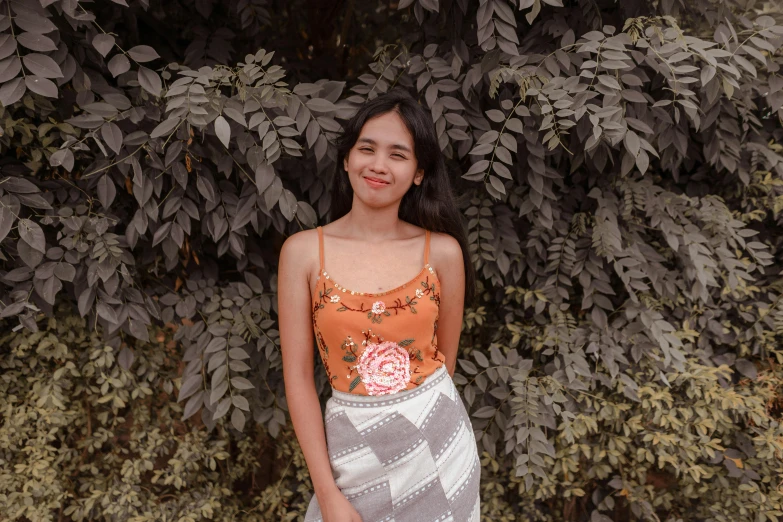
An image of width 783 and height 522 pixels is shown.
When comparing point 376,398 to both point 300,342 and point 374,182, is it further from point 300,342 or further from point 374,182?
point 374,182

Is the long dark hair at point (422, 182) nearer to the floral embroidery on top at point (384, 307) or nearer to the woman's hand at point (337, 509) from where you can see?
the floral embroidery on top at point (384, 307)

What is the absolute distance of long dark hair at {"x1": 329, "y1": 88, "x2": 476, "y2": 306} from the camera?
5.46ft

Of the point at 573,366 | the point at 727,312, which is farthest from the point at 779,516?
the point at 573,366

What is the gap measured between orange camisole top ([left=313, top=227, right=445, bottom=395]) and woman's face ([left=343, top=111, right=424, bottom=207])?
19cm

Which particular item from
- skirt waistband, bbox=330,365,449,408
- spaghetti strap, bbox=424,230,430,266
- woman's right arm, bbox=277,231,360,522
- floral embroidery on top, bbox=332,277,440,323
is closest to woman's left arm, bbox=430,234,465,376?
spaghetti strap, bbox=424,230,430,266

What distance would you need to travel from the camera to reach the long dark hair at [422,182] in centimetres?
166

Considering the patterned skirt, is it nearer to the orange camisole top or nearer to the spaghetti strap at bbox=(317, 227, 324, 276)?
the orange camisole top

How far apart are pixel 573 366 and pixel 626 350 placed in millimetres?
261

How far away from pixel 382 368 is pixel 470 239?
0.74 m

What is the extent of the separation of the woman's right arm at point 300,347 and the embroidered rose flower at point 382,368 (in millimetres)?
157

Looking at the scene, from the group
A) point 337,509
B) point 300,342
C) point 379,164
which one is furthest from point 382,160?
point 337,509

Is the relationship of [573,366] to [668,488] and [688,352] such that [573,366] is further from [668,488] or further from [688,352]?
[668,488]

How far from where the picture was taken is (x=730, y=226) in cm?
223

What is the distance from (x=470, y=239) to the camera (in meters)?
2.20
